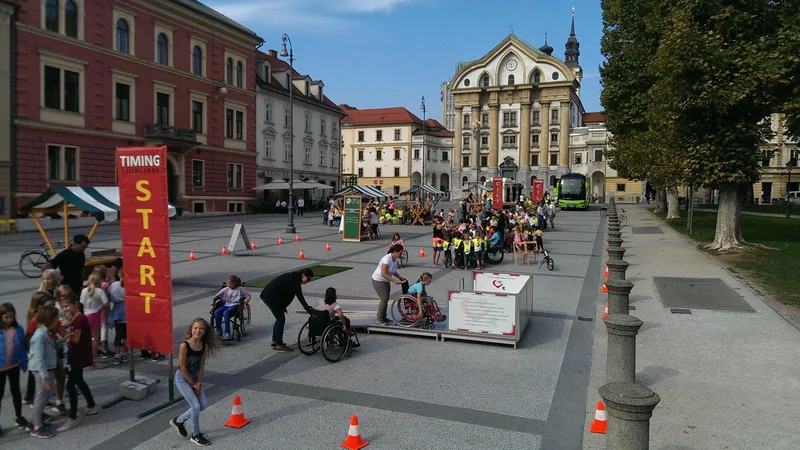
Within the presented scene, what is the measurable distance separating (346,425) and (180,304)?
7.43 meters

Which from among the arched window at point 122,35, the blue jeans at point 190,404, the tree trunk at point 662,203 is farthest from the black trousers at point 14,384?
the tree trunk at point 662,203

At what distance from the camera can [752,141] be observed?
62.8ft

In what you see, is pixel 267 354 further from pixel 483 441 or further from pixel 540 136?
pixel 540 136

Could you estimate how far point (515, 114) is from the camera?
290 feet

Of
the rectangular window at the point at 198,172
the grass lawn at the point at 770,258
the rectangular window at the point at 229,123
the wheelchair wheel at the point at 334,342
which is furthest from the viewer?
the rectangular window at the point at 229,123

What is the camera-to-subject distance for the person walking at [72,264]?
9516 millimetres

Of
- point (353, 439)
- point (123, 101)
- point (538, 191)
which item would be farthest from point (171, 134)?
point (353, 439)

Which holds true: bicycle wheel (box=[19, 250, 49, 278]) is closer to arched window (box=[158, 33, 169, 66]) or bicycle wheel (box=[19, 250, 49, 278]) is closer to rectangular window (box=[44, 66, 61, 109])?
rectangular window (box=[44, 66, 61, 109])

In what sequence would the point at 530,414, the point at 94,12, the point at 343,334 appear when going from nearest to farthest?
the point at 530,414 < the point at 343,334 < the point at 94,12

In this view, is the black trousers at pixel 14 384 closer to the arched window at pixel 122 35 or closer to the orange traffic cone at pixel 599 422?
the orange traffic cone at pixel 599 422

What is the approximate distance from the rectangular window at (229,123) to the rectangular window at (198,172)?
3714mm

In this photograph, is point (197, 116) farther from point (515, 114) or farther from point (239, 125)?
point (515, 114)

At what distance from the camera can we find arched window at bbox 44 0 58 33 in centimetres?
3069

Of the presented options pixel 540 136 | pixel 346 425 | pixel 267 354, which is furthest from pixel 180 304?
pixel 540 136
